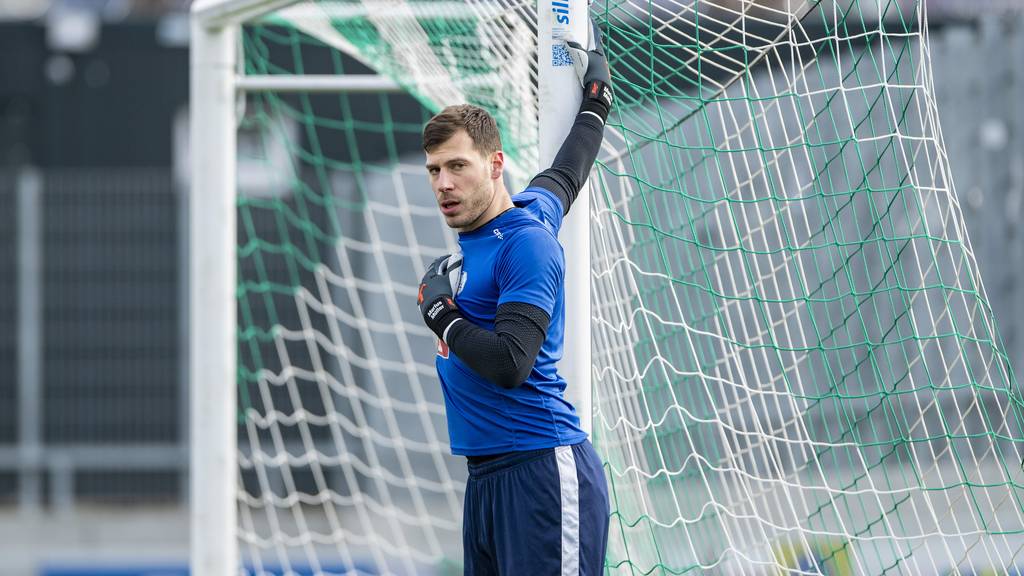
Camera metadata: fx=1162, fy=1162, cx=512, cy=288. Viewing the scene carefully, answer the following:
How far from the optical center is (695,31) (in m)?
2.91

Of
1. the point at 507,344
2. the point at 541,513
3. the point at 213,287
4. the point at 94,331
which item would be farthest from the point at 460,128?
the point at 94,331

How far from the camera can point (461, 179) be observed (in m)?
2.22

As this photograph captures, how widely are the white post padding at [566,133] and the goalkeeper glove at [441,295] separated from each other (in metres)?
0.43

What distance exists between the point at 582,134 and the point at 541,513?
33.8 inches

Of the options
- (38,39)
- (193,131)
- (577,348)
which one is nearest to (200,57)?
(193,131)

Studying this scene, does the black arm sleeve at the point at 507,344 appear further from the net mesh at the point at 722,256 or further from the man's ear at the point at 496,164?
the net mesh at the point at 722,256

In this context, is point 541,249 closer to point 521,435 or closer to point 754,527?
point 521,435

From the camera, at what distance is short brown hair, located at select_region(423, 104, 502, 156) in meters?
2.23

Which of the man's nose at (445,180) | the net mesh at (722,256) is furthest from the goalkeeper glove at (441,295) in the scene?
the net mesh at (722,256)

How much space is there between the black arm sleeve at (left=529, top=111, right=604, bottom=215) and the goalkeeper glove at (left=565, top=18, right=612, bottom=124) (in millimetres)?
26

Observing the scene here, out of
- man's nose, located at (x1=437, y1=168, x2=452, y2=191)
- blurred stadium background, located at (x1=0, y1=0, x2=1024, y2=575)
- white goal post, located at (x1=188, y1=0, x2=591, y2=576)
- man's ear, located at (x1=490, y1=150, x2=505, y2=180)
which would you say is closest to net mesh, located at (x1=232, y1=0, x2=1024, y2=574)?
white goal post, located at (x1=188, y1=0, x2=591, y2=576)

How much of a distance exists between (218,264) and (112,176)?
4.12 metres

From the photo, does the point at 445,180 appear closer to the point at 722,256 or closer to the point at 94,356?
the point at 722,256

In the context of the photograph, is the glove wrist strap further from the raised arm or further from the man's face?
the man's face
